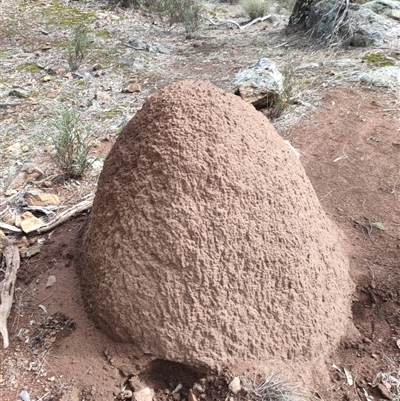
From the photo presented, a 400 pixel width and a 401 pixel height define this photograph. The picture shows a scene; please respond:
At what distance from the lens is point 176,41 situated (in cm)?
607

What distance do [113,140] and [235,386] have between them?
2484 mm

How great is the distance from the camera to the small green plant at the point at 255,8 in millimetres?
7297

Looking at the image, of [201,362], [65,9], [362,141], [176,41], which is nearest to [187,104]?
[201,362]

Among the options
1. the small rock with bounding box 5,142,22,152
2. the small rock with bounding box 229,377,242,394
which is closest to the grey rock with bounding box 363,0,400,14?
the small rock with bounding box 5,142,22,152

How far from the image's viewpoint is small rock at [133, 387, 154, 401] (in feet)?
4.57

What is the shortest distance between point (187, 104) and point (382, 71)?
3.30 metres

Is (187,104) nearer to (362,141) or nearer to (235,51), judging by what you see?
(362,141)

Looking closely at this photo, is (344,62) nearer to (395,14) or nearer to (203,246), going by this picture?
(395,14)

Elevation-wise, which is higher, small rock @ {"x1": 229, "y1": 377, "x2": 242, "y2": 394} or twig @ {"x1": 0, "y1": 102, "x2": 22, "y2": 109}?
small rock @ {"x1": 229, "y1": 377, "x2": 242, "y2": 394}

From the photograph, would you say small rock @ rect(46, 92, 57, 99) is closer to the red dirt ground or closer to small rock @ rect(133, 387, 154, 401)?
the red dirt ground

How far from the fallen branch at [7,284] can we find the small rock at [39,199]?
0.51 meters

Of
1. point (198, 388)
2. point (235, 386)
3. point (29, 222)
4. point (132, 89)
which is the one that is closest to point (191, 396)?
point (198, 388)

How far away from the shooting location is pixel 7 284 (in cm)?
183

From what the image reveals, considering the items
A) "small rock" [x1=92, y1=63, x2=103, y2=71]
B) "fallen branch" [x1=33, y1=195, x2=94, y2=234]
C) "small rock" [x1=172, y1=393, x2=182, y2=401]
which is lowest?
"small rock" [x1=92, y1=63, x2=103, y2=71]
